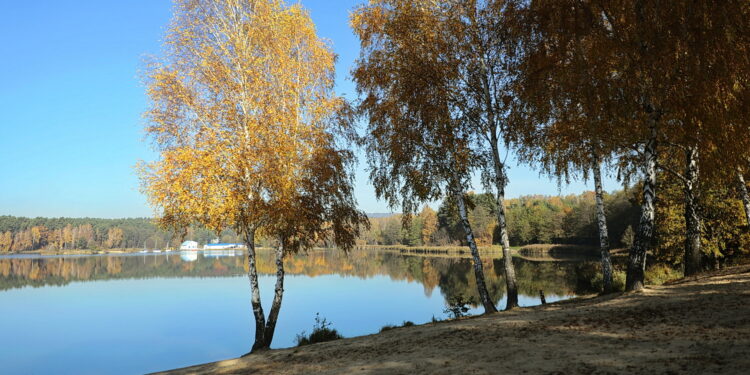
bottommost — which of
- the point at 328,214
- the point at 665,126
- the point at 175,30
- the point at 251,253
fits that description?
the point at 251,253

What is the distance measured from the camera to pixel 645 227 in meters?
11.9

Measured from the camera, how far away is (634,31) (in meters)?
11.3

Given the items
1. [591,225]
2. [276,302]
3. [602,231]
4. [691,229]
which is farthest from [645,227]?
[591,225]

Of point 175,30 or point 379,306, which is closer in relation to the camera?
point 175,30

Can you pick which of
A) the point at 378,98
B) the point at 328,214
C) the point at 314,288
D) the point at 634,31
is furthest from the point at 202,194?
the point at 314,288

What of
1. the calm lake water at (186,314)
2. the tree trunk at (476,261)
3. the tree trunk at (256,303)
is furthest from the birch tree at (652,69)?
the tree trunk at (256,303)

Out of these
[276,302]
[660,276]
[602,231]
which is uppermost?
[602,231]

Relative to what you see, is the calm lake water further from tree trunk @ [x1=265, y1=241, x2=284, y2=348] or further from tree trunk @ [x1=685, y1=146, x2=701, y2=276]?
tree trunk @ [x1=685, y1=146, x2=701, y2=276]

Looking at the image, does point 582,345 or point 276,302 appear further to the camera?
point 276,302

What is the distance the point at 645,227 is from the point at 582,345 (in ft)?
21.2

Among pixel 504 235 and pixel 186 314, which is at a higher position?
pixel 504 235

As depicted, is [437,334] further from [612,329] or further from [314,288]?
[314,288]

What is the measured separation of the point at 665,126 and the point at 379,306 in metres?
22.8

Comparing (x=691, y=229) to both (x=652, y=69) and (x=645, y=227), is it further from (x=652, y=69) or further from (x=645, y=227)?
(x=652, y=69)
